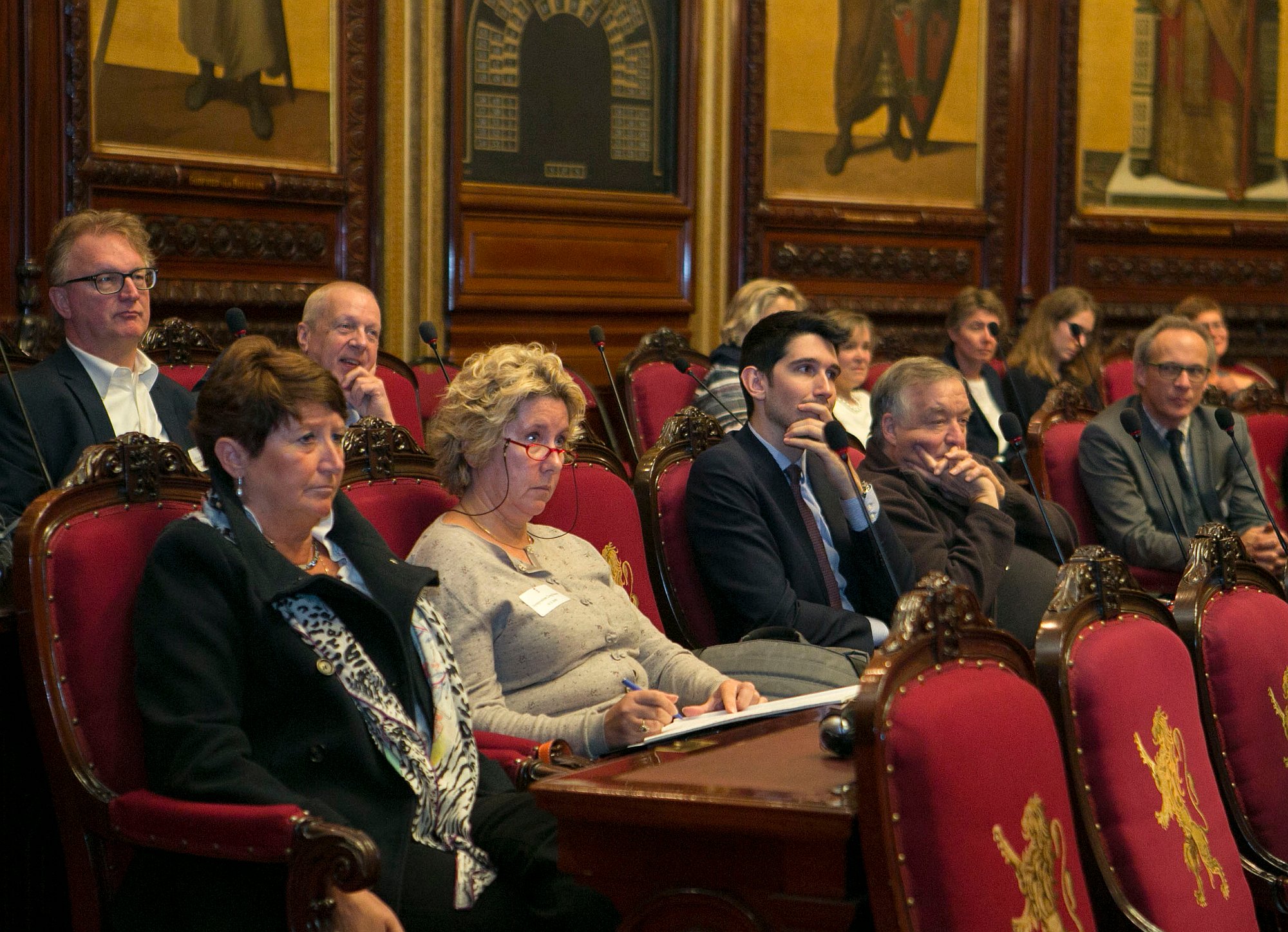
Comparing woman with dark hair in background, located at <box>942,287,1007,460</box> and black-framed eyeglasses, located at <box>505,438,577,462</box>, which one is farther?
woman with dark hair in background, located at <box>942,287,1007,460</box>

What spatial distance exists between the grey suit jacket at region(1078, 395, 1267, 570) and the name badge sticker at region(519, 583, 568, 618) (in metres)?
2.08

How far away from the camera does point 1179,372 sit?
413cm

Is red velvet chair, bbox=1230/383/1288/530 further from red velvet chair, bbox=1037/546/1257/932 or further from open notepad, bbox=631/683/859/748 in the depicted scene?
open notepad, bbox=631/683/859/748

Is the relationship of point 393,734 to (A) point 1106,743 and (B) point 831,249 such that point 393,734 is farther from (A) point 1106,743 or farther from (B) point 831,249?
(B) point 831,249

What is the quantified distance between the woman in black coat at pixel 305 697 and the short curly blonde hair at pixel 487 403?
0.38 metres

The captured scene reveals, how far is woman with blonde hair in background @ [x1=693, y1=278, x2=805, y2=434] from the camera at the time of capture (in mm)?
4340

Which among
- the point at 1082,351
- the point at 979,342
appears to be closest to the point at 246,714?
the point at 979,342

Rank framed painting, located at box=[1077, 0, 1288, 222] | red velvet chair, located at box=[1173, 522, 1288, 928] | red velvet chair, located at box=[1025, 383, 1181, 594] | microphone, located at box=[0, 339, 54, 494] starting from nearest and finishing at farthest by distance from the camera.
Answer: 1. red velvet chair, located at box=[1173, 522, 1288, 928]
2. microphone, located at box=[0, 339, 54, 494]
3. red velvet chair, located at box=[1025, 383, 1181, 594]
4. framed painting, located at box=[1077, 0, 1288, 222]

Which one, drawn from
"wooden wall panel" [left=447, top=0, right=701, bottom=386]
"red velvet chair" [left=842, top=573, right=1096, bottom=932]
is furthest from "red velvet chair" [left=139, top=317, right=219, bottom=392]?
"red velvet chair" [left=842, top=573, right=1096, bottom=932]

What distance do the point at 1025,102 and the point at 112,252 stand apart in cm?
469

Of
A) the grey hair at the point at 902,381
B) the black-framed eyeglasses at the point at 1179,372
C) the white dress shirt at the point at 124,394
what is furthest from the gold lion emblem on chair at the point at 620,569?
the black-framed eyeglasses at the point at 1179,372

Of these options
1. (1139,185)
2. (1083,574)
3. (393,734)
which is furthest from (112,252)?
(1139,185)

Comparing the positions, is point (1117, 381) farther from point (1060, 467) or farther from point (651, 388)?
point (651, 388)

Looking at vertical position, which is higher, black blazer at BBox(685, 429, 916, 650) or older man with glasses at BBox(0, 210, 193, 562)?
older man with glasses at BBox(0, 210, 193, 562)
